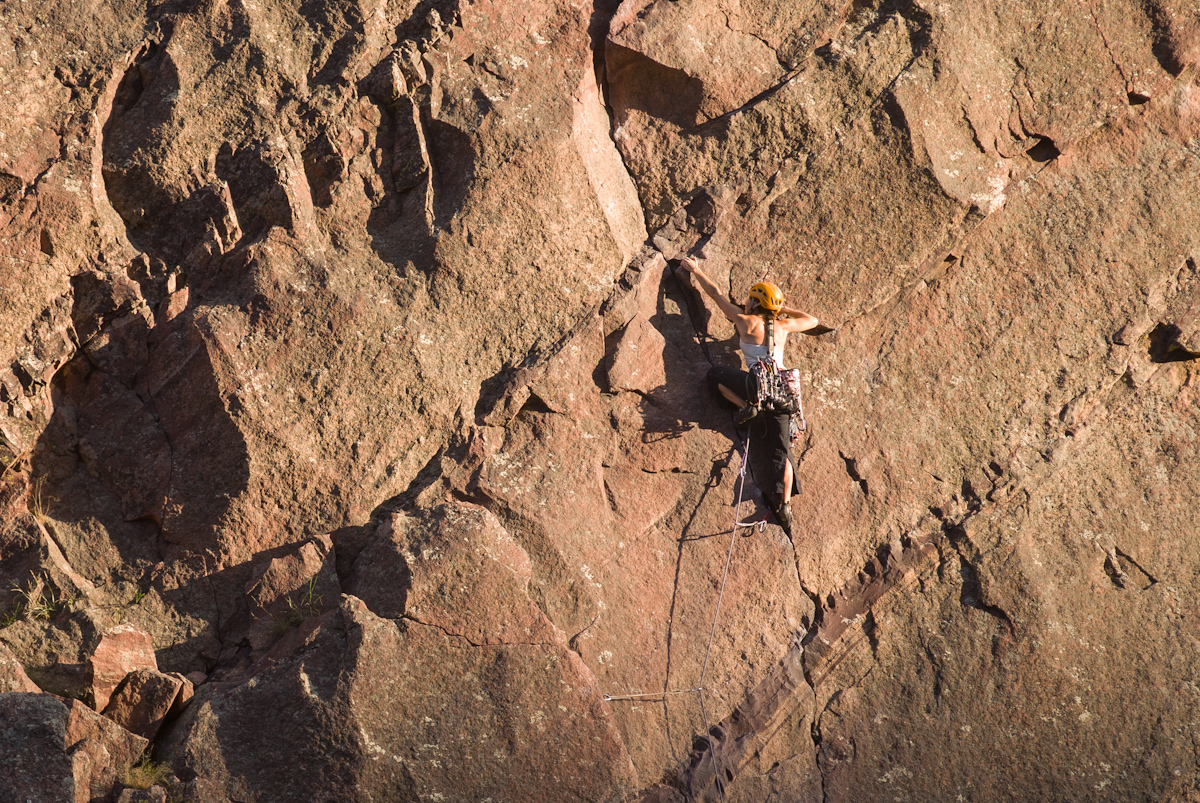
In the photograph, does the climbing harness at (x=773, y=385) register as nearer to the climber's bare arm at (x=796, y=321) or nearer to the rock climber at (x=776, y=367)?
the rock climber at (x=776, y=367)

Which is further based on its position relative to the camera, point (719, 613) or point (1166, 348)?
point (1166, 348)

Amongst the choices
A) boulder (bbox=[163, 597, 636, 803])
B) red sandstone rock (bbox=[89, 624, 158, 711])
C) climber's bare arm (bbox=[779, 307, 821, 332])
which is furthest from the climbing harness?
red sandstone rock (bbox=[89, 624, 158, 711])

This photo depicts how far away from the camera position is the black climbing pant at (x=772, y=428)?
768 cm

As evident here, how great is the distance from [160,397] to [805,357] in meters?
5.39

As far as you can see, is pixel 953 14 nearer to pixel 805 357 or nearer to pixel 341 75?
pixel 805 357

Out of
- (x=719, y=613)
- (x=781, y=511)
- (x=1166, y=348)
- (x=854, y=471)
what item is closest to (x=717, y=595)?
(x=719, y=613)

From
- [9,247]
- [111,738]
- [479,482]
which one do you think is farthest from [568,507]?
[9,247]

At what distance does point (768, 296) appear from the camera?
7652 mm

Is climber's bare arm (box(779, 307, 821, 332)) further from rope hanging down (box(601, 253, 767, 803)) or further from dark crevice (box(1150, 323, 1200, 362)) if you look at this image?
dark crevice (box(1150, 323, 1200, 362))

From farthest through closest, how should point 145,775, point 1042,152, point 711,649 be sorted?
1. point 1042,152
2. point 711,649
3. point 145,775

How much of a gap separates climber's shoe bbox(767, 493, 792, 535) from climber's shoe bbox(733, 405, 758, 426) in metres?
0.71

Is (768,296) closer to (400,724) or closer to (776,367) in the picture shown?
(776,367)

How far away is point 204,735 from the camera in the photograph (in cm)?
638

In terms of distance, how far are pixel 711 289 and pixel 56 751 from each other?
5.83m
